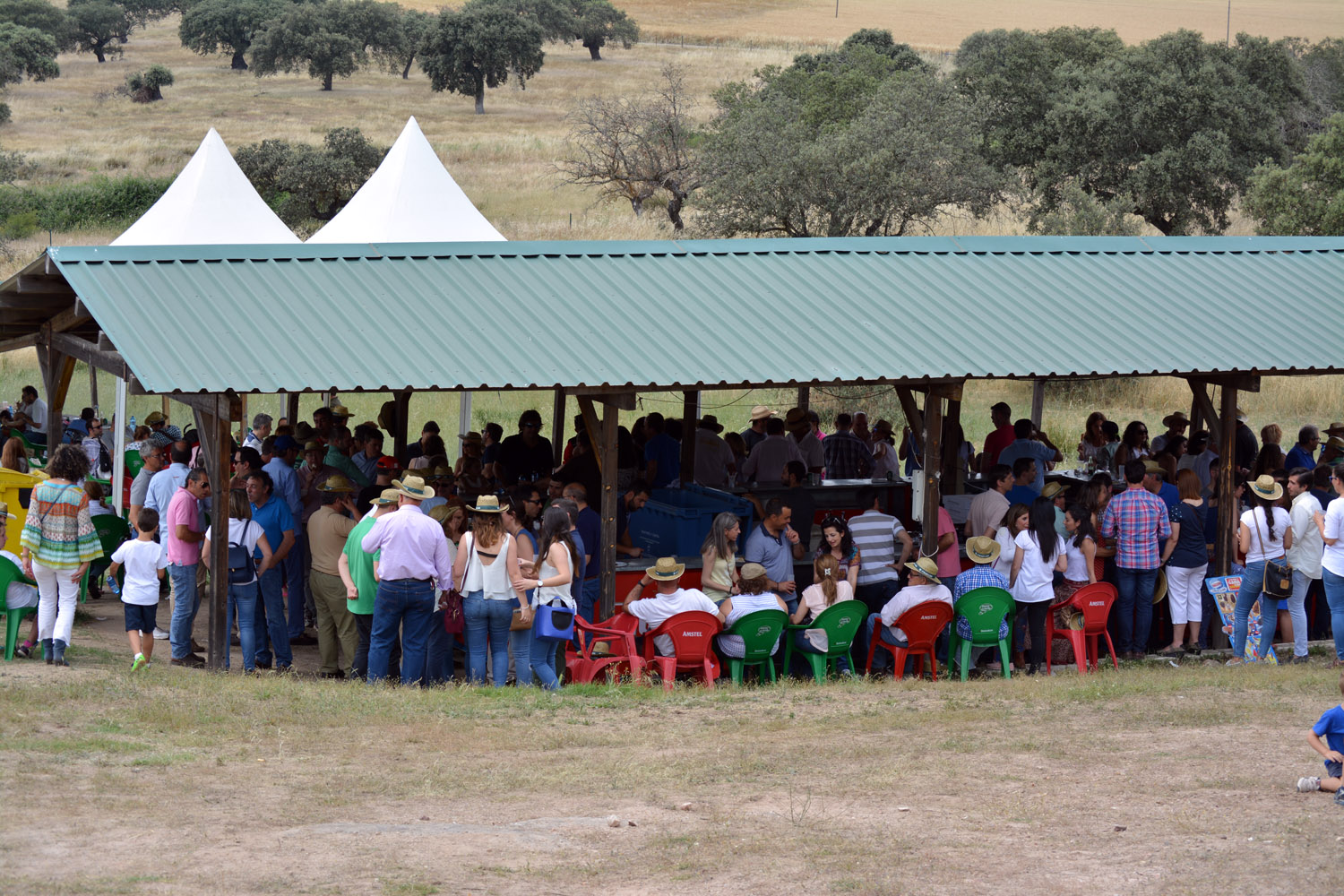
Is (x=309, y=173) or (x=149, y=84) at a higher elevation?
(x=149, y=84)

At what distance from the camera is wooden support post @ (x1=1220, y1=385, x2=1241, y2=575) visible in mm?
10961

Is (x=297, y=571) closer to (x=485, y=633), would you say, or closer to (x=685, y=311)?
(x=485, y=633)

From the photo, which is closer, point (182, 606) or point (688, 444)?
point (182, 606)

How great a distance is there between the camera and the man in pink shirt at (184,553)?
8977 mm

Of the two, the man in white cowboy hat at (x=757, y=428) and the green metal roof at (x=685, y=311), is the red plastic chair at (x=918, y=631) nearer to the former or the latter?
the green metal roof at (x=685, y=311)

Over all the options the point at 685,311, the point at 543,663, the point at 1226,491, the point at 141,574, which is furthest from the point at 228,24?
the point at 543,663

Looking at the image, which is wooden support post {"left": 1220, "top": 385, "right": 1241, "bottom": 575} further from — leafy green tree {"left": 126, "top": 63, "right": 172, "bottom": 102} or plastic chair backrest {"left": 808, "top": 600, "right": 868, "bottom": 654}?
leafy green tree {"left": 126, "top": 63, "right": 172, "bottom": 102}

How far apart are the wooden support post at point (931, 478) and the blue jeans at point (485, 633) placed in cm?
318

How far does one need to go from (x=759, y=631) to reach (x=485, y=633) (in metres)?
1.72

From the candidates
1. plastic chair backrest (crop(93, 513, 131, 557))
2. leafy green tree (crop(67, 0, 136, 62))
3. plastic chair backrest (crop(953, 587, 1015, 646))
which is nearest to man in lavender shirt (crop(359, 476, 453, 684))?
plastic chair backrest (crop(93, 513, 131, 557))

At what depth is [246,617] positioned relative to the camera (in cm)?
914

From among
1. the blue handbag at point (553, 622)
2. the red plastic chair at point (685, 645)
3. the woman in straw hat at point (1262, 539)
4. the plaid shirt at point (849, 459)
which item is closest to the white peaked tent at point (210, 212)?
the plaid shirt at point (849, 459)

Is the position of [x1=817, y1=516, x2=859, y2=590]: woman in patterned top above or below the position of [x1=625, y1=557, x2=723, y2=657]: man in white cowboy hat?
above

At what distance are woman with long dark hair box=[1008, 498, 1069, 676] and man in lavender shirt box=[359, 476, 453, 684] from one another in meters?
3.87
